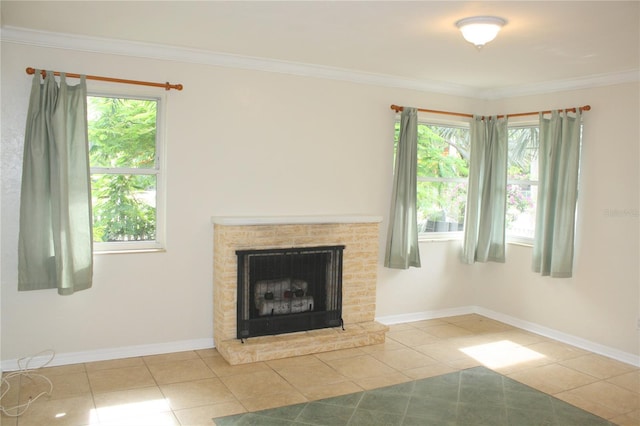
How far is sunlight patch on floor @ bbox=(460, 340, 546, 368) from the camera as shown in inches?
177

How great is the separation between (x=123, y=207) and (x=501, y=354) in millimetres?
3428

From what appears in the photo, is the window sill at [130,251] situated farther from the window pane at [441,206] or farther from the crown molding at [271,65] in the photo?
the window pane at [441,206]

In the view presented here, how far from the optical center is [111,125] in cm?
421

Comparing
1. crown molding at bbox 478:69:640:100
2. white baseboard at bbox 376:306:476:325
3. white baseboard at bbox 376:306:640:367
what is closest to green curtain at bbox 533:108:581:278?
crown molding at bbox 478:69:640:100

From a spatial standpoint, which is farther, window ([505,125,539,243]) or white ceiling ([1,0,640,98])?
window ([505,125,539,243])

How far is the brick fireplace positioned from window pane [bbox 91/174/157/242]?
1.84ft

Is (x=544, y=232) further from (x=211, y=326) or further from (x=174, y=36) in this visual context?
(x=174, y=36)

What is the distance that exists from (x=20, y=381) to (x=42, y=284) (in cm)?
67

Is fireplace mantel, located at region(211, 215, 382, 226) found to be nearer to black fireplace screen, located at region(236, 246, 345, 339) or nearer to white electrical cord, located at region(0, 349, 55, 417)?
black fireplace screen, located at region(236, 246, 345, 339)

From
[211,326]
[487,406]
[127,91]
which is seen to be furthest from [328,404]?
[127,91]

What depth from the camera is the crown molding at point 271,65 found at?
12.6ft

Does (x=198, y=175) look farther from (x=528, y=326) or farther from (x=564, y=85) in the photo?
(x=528, y=326)

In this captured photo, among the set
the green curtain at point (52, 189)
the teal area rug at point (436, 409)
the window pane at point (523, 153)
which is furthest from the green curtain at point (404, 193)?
the green curtain at point (52, 189)

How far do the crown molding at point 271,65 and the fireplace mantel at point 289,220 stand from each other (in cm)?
127
